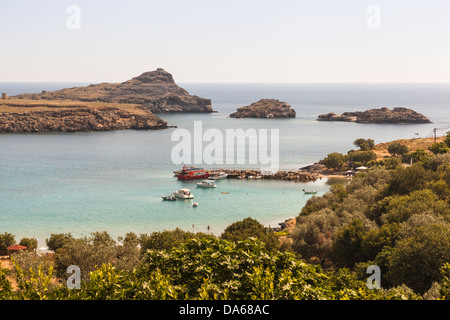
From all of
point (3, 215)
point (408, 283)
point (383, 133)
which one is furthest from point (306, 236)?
point (383, 133)

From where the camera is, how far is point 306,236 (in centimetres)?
2978

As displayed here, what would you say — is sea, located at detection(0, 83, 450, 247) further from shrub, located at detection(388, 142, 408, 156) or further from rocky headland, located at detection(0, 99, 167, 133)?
shrub, located at detection(388, 142, 408, 156)

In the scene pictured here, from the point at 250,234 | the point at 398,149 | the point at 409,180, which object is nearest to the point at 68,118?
the point at 398,149

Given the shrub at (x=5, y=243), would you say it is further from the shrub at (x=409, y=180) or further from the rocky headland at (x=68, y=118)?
the rocky headland at (x=68, y=118)

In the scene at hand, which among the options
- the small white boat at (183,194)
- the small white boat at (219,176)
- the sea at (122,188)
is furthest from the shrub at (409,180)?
the small white boat at (219,176)

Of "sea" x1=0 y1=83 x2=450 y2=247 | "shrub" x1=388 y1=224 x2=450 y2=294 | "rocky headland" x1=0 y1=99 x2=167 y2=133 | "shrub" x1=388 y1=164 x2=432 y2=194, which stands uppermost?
"rocky headland" x1=0 y1=99 x2=167 y2=133

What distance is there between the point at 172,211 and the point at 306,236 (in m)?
24.5

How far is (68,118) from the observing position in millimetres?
134500

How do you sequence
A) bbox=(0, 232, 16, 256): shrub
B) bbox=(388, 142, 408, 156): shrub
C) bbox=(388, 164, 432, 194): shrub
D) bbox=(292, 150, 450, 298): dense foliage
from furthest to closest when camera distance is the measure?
bbox=(388, 142, 408, 156): shrub, bbox=(0, 232, 16, 256): shrub, bbox=(388, 164, 432, 194): shrub, bbox=(292, 150, 450, 298): dense foliage

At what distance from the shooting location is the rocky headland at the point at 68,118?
129 metres

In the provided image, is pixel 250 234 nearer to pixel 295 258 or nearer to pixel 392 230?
pixel 392 230

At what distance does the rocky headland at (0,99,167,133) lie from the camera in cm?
12938

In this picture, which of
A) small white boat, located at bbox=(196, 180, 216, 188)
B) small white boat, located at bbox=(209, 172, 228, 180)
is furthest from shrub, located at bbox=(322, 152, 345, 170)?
small white boat, located at bbox=(196, 180, 216, 188)
